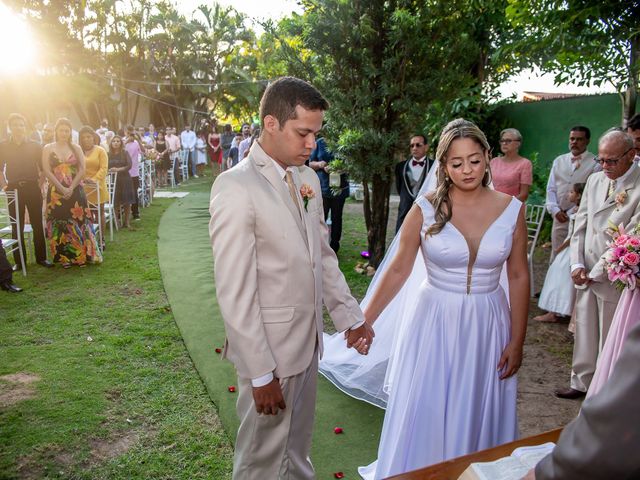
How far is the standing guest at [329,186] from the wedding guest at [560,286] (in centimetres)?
346

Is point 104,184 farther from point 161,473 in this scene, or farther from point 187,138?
point 187,138

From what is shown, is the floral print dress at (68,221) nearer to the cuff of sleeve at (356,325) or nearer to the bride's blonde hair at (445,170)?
the cuff of sleeve at (356,325)

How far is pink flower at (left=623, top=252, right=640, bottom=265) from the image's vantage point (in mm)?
3207

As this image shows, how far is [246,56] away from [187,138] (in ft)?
45.3

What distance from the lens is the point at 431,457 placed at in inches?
111

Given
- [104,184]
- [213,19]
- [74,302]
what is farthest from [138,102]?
[74,302]

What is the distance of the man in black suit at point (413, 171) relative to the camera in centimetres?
692

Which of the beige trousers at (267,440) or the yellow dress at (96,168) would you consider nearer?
the beige trousers at (267,440)

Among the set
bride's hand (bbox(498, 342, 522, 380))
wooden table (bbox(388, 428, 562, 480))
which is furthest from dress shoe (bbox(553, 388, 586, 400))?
wooden table (bbox(388, 428, 562, 480))

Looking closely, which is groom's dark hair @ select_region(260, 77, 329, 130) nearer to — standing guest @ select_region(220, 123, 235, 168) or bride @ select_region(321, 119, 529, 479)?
bride @ select_region(321, 119, 529, 479)

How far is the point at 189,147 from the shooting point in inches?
886

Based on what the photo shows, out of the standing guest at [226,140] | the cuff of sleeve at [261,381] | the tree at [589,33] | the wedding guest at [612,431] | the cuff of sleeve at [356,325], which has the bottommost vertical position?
the cuff of sleeve at [261,381]

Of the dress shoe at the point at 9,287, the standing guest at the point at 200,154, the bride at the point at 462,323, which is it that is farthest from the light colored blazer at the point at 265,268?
the standing guest at the point at 200,154

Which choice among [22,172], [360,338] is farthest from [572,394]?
[22,172]
